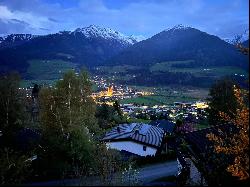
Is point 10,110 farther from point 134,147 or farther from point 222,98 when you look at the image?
point 222,98

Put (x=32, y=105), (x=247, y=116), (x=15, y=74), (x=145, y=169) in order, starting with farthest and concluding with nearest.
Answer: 1. (x=32, y=105)
2. (x=15, y=74)
3. (x=145, y=169)
4. (x=247, y=116)

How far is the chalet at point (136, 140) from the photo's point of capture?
58.2 meters

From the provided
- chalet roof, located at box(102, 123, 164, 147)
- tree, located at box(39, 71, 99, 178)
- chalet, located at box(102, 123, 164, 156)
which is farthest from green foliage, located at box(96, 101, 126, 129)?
tree, located at box(39, 71, 99, 178)

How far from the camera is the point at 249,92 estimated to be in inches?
526

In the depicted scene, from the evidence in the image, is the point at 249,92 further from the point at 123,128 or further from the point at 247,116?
the point at 123,128

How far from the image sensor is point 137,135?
5984 cm

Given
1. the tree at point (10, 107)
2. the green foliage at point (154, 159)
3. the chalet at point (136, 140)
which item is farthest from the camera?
the chalet at point (136, 140)

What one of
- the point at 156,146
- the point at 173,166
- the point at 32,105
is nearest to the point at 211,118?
the point at 156,146

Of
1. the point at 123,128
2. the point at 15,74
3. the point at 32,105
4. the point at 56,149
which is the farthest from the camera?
the point at 32,105

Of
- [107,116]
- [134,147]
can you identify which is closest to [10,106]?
[134,147]

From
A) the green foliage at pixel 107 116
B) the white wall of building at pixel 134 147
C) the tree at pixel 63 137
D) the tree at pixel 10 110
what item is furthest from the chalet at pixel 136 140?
the green foliage at pixel 107 116

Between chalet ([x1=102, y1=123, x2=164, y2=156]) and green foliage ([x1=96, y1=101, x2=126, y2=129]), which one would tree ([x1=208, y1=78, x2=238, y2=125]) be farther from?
green foliage ([x1=96, y1=101, x2=126, y2=129])

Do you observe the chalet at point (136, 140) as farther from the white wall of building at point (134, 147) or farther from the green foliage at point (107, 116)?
the green foliage at point (107, 116)

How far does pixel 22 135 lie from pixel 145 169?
15690mm
